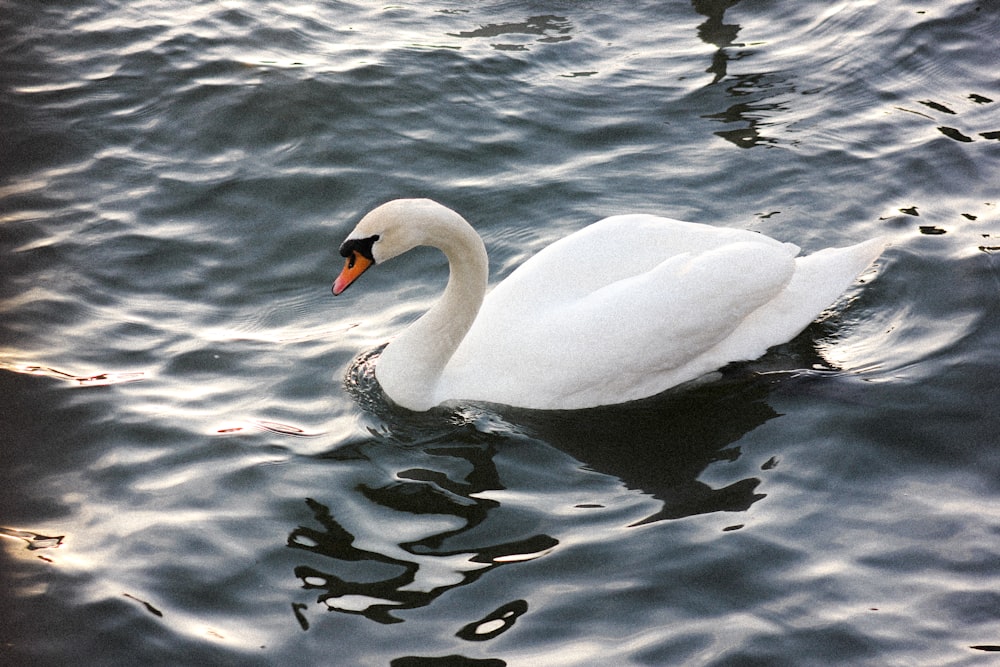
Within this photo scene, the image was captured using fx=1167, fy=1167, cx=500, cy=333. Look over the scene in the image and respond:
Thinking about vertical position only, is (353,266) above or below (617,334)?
above

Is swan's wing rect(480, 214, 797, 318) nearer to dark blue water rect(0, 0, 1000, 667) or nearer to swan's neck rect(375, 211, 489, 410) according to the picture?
swan's neck rect(375, 211, 489, 410)

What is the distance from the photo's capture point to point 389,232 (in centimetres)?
562

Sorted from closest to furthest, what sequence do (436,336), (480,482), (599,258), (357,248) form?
(480,482)
(357,248)
(436,336)
(599,258)

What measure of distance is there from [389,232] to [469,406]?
100 centimetres

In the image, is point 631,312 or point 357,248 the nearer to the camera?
point 357,248

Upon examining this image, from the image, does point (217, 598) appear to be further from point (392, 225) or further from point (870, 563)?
point (870, 563)

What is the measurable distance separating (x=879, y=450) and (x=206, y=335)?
3.68 meters

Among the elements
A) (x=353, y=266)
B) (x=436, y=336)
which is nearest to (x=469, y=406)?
(x=436, y=336)

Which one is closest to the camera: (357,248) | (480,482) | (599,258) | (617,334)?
(480,482)

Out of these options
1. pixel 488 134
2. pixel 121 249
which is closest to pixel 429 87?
pixel 488 134

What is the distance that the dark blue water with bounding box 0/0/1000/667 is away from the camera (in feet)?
15.2

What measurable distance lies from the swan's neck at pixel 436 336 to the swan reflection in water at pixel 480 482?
0.42 ft

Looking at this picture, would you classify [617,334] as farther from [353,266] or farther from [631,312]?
[353,266]

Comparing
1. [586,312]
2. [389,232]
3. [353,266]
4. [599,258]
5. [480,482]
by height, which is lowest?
[480,482]
